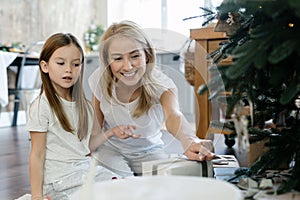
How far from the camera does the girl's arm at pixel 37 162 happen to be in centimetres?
141

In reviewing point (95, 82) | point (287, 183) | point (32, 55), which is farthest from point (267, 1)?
point (32, 55)

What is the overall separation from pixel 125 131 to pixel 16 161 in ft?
4.68

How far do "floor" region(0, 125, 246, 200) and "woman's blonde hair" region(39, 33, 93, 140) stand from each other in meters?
0.28

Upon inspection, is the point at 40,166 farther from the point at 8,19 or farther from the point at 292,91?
the point at 8,19

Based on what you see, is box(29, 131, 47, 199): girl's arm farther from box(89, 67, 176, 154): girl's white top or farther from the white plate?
the white plate

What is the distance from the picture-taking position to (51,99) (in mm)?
1478

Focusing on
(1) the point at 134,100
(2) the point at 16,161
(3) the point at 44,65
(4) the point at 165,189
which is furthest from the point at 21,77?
(4) the point at 165,189

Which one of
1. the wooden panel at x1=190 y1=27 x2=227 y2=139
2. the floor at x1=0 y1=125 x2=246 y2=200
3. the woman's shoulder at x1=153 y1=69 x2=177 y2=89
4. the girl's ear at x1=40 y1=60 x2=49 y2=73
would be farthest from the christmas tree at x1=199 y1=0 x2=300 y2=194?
the girl's ear at x1=40 y1=60 x2=49 y2=73

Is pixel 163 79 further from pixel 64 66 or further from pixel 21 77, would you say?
pixel 21 77

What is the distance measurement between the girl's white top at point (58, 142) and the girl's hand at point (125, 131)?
148mm

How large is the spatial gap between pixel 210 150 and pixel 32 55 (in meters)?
3.61

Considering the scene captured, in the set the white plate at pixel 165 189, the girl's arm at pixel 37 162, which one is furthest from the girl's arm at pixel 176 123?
the white plate at pixel 165 189

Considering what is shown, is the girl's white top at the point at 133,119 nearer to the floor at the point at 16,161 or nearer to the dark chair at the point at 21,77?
the floor at the point at 16,161

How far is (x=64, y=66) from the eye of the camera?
148cm
